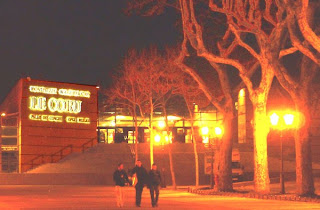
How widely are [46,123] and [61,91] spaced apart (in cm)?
350

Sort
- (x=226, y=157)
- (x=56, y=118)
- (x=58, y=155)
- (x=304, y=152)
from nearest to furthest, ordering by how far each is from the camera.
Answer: (x=304, y=152), (x=226, y=157), (x=56, y=118), (x=58, y=155)

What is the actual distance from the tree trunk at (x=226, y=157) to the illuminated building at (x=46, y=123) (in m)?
33.2

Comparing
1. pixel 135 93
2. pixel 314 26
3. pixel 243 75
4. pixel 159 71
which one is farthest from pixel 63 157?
pixel 314 26

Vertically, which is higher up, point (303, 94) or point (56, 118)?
point (56, 118)

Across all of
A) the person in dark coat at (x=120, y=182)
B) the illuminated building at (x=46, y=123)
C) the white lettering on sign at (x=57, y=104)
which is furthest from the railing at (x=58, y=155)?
the person in dark coat at (x=120, y=182)

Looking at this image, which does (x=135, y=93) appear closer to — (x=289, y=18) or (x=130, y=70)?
(x=130, y=70)

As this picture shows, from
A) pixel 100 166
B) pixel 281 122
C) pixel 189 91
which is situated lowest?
pixel 100 166

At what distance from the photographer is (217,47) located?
128 ft

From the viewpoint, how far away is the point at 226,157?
3659cm

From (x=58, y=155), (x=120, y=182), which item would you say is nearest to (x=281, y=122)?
(x=120, y=182)

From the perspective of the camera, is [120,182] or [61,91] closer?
[120,182]

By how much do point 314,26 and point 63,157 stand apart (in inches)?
1704

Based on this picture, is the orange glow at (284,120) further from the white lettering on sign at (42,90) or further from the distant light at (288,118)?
the white lettering on sign at (42,90)

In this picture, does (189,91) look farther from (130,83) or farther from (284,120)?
(284,120)
